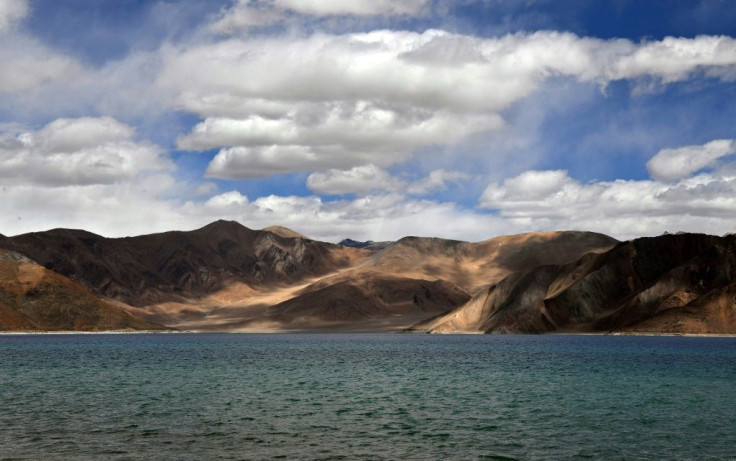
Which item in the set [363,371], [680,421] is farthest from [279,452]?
[363,371]

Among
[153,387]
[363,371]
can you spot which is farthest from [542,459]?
[363,371]

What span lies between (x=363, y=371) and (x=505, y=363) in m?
23.1

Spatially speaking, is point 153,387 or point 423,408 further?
point 153,387

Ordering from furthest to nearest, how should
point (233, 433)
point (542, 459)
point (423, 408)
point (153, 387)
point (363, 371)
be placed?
1. point (363, 371)
2. point (153, 387)
3. point (423, 408)
4. point (233, 433)
5. point (542, 459)

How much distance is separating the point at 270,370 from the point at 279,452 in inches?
2315

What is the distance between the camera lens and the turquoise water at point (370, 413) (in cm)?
3978

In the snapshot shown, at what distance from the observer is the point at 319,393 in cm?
6706

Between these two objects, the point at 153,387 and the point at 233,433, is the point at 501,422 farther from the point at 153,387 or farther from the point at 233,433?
the point at 153,387

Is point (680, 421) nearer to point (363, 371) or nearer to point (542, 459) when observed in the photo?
point (542, 459)

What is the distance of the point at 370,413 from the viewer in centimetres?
5366

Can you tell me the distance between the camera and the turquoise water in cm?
3978

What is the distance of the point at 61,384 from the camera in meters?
74.9

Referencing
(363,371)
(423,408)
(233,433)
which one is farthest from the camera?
(363,371)

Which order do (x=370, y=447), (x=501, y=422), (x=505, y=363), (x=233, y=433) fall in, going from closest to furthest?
(x=370, y=447)
(x=233, y=433)
(x=501, y=422)
(x=505, y=363)
